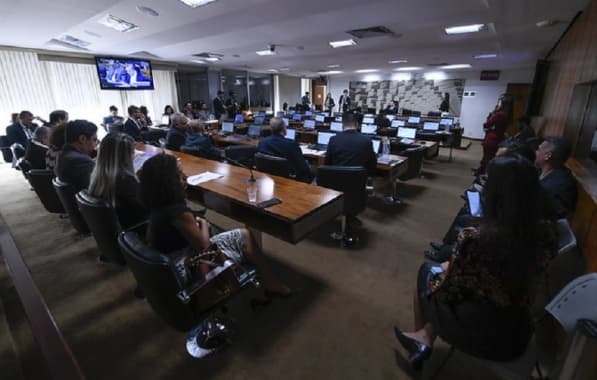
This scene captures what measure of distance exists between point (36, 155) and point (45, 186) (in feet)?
3.34

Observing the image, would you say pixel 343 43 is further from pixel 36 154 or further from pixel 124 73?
pixel 124 73

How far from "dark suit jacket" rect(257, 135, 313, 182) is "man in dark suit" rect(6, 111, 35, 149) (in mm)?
4704

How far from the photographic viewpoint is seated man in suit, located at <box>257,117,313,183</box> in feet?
9.93

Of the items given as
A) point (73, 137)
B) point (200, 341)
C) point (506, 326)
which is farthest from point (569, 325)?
point (73, 137)

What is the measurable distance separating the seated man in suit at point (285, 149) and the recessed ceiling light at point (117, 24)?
3379 millimetres

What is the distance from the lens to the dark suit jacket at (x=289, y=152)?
3025mm

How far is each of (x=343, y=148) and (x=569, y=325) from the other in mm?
2318

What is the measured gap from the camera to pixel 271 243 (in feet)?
9.29

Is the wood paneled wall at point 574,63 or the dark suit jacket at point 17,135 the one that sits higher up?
the wood paneled wall at point 574,63

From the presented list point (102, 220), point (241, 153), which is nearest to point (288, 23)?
point (241, 153)

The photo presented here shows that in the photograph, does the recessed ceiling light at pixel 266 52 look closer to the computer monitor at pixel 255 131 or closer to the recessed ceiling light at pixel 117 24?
the computer monitor at pixel 255 131

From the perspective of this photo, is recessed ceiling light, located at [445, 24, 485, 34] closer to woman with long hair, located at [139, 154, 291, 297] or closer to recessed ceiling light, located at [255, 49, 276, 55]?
recessed ceiling light, located at [255, 49, 276, 55]

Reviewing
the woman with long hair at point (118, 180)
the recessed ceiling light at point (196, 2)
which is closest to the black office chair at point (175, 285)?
the woman with long hair at point (118, 180)

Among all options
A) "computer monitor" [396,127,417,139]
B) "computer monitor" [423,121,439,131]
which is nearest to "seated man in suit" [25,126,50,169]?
"computer monitor" [396,127,417,139]
